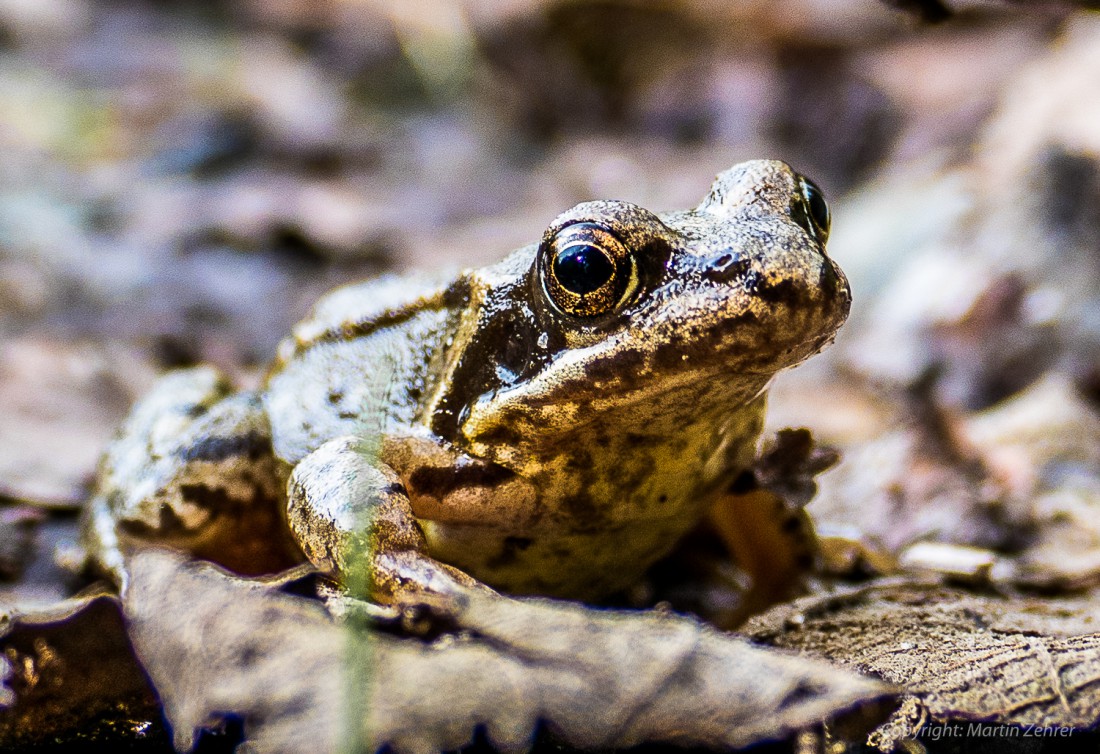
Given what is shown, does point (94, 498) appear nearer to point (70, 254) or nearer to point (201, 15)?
point (70, 254)

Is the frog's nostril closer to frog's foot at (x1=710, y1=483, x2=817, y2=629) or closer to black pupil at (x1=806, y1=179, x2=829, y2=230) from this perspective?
black pupil at (x1=806, y1=179, x2=829, y2=230)

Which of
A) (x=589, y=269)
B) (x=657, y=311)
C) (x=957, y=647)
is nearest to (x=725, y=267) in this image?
(x=657, y=311)

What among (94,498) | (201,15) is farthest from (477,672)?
(201,15)

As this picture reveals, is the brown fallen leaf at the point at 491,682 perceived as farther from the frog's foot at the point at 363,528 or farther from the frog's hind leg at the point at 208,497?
the frog's hind leg at the point at 208,497

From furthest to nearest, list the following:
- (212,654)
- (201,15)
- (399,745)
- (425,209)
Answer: (201,15), (425,209), (212,654), (399,745)

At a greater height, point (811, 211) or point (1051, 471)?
point (1051, 471)

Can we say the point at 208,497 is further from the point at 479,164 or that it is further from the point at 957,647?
the point at 479,164
